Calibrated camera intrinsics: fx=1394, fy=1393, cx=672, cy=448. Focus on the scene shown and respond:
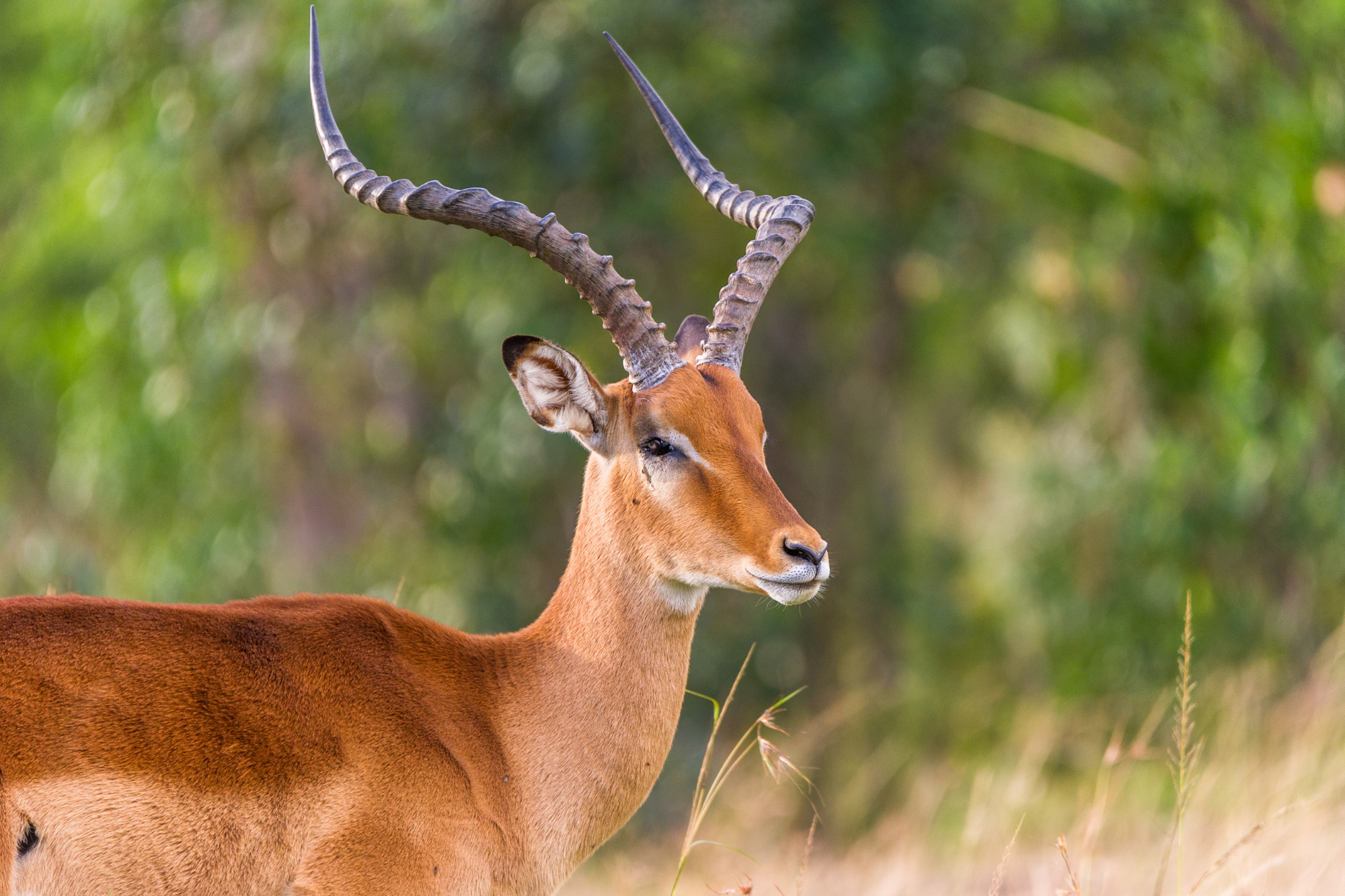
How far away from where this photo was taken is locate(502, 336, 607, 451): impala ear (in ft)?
15.6

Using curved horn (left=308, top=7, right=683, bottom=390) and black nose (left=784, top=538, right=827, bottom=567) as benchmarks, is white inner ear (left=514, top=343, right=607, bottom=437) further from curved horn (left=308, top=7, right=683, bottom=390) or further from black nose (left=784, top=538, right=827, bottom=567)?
black nose (left=784, top=538, right=827, bottom=567)

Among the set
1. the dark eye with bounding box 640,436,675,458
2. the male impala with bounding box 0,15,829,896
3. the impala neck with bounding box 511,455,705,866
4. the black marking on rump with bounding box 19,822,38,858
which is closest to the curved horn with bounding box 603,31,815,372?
the male impala with bounding box 0,15,829,896

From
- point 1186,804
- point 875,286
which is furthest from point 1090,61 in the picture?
point 1186,804

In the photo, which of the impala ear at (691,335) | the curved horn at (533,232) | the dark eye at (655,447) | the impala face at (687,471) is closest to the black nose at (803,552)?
the impala face at (687,471)

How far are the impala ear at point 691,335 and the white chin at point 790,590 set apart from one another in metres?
1.31

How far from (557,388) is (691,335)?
3.10 ft

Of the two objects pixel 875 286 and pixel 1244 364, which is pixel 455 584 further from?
pixel 1244 364

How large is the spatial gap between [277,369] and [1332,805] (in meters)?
10.5

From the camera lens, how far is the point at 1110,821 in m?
10.4

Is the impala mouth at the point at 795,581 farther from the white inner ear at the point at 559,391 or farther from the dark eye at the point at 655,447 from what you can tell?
the white inner ear at the point at 559,391

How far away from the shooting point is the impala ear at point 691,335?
18.1ft

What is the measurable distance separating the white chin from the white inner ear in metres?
0.90

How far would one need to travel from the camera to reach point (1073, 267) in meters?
13.8

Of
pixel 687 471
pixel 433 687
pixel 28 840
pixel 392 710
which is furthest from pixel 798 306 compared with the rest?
pixel 28 840
